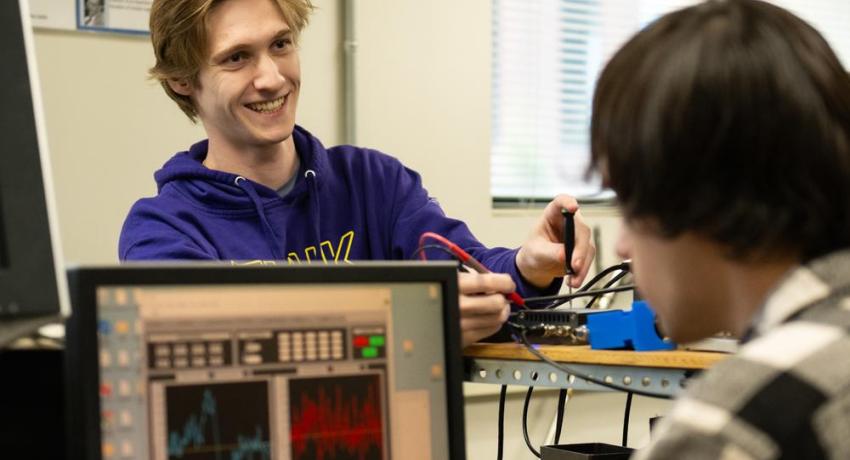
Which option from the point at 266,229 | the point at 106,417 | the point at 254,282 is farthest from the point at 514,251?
the point at 106,417

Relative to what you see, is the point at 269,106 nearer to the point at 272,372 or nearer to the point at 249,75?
the point at 249,75

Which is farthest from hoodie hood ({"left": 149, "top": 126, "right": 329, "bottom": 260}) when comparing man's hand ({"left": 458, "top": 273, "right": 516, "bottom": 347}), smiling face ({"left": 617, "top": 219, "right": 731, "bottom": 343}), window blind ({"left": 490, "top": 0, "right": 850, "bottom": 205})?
window blind ({"left": 490, "top": 0, "right": 850, "bottom": 205})

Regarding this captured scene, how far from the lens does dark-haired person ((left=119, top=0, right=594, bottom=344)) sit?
180 cm

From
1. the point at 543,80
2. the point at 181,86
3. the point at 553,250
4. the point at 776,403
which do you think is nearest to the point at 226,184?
the point at 181,86

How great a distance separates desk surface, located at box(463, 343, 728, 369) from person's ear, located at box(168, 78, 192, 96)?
0.84 m

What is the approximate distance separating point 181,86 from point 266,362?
1.09 metres

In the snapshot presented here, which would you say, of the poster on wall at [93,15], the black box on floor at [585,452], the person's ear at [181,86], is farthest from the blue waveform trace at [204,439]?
the poster on wall at [93,15]

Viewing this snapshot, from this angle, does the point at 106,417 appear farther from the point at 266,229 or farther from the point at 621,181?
the point at 266,229

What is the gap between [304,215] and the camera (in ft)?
6.16

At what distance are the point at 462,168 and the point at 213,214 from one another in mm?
1340

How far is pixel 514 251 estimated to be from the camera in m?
1.69

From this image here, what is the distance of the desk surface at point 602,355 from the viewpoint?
1.19 metres

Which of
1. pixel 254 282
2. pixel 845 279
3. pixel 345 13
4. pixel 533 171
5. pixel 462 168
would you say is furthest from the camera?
pixel 533 171

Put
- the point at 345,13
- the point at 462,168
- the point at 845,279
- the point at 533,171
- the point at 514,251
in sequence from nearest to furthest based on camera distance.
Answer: the point at 845,279
the point at 514,251
the point at 345,13
the point at 462,168
the point at 533,171
